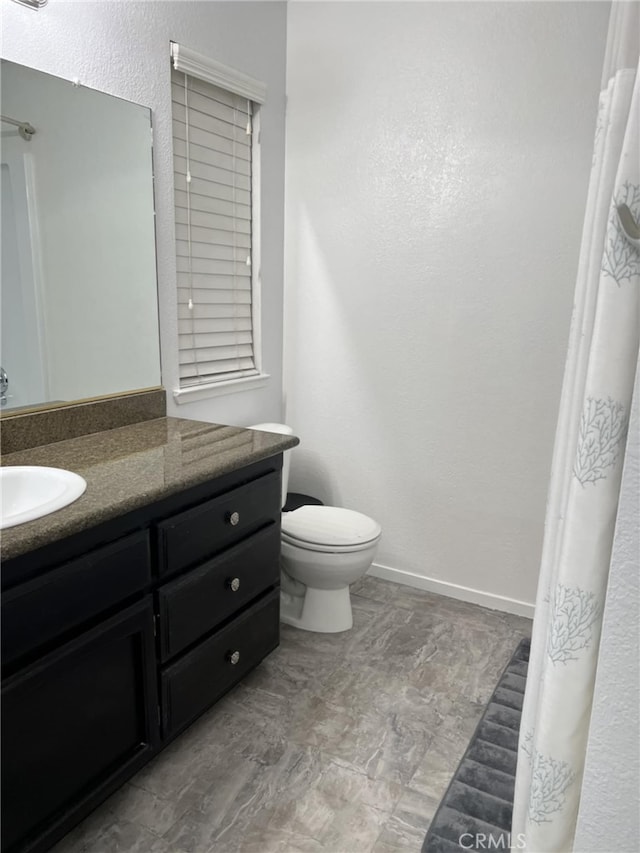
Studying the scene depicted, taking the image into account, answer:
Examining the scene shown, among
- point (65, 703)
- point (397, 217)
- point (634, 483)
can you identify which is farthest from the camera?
point (397, 217)

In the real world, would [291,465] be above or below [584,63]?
below

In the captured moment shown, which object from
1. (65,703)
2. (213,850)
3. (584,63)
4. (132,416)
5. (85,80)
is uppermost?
(584,63)

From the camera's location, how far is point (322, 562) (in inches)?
87.5

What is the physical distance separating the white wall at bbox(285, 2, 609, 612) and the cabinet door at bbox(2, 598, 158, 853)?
1.50 m

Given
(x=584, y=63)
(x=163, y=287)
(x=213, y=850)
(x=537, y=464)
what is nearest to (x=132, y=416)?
(x=163, y=287)

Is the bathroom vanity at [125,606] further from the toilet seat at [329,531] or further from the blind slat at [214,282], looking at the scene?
the blind slat at [214,282]

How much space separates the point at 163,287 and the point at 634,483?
190 centimetres

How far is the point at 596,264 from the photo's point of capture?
0.75 m

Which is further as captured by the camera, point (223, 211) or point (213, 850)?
point (223, 211)

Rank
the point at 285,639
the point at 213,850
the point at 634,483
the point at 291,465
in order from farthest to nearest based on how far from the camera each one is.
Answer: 1. the point at 291,465
2. the point at 285,639
3. the point at 213,850
4. the point at 634,483

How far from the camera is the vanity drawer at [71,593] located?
3.81 ft

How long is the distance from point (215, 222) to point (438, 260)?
3.06 ft

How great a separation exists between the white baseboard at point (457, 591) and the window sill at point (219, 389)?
105cm

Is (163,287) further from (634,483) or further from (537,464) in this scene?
(634,483)
